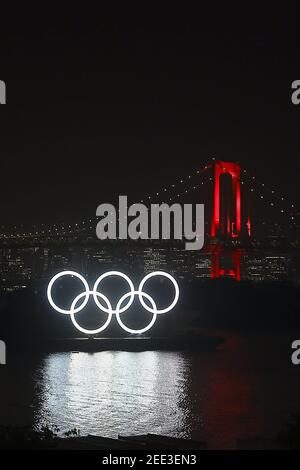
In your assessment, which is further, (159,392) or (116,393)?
(159,392)

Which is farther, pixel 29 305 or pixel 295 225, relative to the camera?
pixel 295 225

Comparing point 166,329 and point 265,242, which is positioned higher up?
point 265,242

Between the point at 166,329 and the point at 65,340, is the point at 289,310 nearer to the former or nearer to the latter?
the point at 166,329
